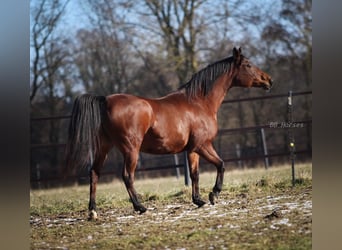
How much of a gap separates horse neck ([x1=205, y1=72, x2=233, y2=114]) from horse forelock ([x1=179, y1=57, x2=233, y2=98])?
0.04 meters

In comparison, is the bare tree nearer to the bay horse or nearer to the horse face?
the bay horse

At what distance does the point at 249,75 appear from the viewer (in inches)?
162

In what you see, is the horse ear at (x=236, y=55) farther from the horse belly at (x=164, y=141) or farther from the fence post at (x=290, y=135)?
the horse belly at (x=164, y=141)

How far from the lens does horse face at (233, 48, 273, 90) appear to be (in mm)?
4078

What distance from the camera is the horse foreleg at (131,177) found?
3.87m

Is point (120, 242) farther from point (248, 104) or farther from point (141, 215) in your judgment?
point (248, 104)

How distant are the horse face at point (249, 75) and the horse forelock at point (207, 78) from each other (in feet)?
0.26

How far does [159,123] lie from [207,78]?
1.98ft

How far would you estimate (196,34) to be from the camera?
4117 mm

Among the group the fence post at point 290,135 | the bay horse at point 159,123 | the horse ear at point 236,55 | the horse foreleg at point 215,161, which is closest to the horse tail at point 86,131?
the bay horse at point 159,123

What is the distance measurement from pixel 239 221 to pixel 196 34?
1.67m

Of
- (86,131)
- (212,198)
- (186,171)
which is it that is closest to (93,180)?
(86,131)

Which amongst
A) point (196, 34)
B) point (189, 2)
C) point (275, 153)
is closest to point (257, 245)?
point (275, 153)

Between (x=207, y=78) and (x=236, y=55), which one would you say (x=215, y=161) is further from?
(x=236, y=55)
